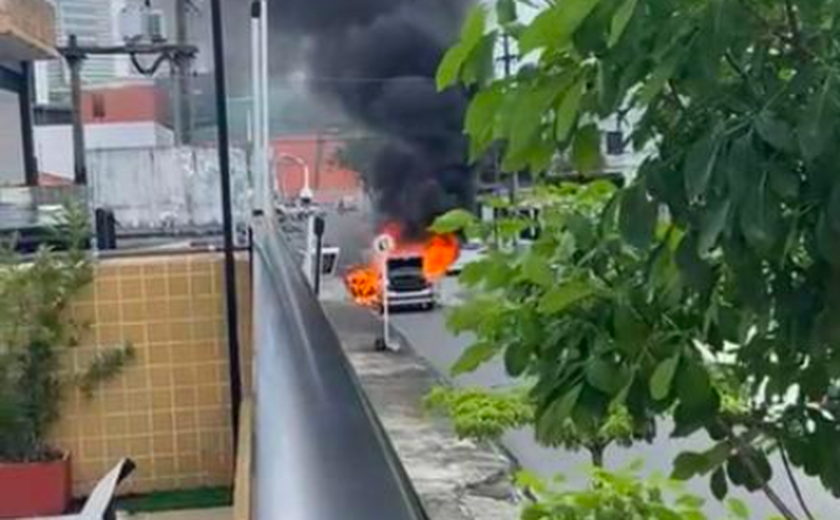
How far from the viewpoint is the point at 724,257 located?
0.71m

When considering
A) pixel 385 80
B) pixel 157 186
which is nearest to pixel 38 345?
pixel 157 186

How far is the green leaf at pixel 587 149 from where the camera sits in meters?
0.86

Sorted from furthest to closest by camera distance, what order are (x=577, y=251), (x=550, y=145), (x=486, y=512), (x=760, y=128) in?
(x=486, y=512) < (x=577, y=251) < (x=550, y=145) < (x=760, y=128)

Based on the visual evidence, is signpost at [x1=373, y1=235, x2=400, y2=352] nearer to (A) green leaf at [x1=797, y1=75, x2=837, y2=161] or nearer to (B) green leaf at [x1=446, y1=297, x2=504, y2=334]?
(B) green leaf at [x1=446, y1=297, x2=504, y2=334]

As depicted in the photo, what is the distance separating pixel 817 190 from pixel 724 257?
2.6 inches

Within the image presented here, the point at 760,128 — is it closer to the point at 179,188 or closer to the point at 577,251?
the point at 577,251

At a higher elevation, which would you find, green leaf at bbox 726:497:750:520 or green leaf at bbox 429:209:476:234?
green leaf at bbox 429:209:476:234

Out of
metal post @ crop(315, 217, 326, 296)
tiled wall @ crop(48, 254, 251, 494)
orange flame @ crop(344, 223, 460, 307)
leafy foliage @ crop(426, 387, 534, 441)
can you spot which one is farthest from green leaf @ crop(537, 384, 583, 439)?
tiled wall @ crop(48, 254, 251, 494)

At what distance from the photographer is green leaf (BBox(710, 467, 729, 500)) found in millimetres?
1025

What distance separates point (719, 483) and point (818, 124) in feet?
1.53

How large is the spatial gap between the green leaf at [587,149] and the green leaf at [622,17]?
0.17 metres

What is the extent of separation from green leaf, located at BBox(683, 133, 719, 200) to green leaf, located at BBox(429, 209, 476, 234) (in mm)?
597

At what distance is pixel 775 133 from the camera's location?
25.6 inches

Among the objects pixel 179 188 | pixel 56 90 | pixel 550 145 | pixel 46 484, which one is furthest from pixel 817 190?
pixel 56 90
